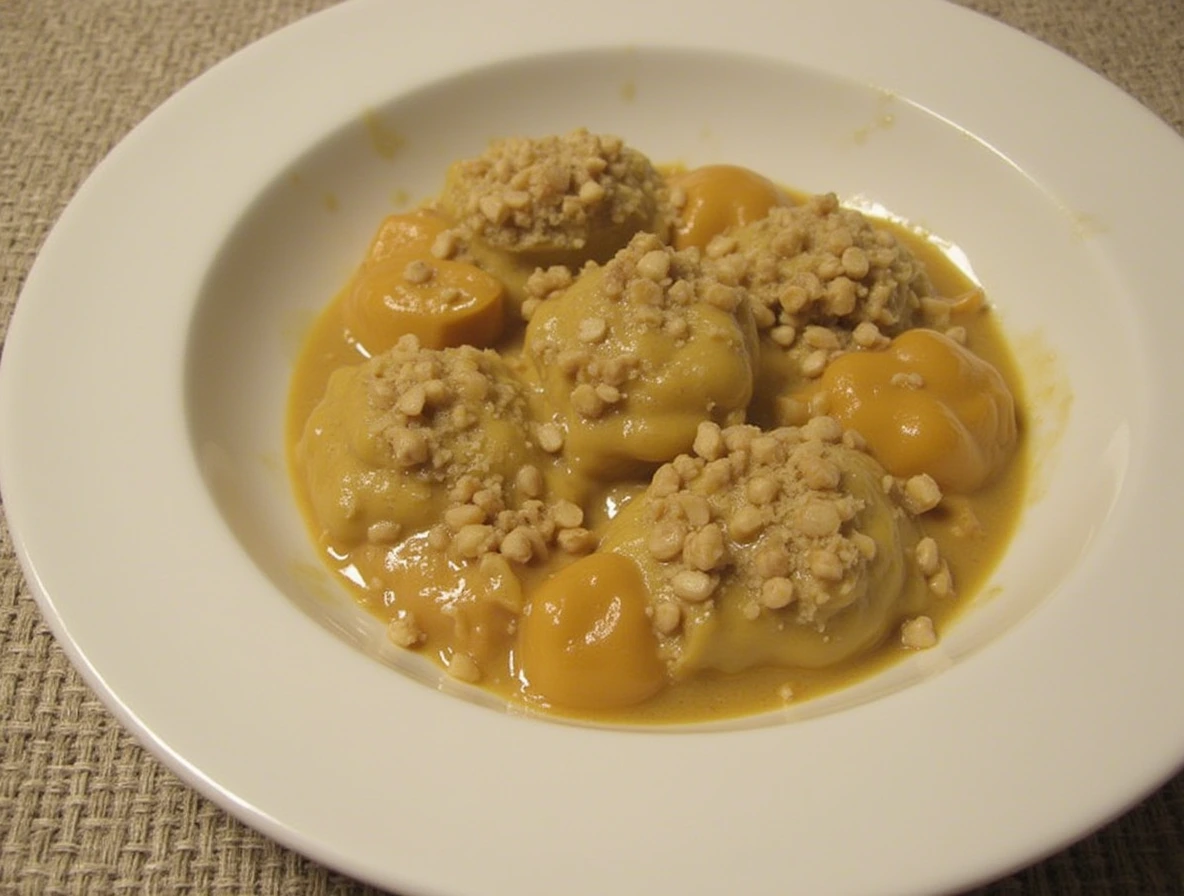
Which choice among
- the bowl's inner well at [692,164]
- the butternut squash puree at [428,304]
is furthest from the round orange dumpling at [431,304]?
the bowl's inner well at [692,164]

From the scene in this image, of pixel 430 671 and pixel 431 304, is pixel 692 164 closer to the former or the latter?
pixel 431 304

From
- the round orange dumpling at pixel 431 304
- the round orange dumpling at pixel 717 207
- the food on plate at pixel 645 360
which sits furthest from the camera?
the round orange dumpling at pixel 717 207

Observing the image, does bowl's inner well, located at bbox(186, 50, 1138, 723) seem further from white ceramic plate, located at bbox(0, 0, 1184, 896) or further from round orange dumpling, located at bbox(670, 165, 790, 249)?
round orange dumpling, located at bbox(670, 165, 790, 249)

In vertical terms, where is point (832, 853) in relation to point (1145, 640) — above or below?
below

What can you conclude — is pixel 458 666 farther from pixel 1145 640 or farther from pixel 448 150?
pixel 448 150

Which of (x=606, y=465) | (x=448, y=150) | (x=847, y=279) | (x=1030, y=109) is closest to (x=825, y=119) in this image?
(x=1030, y=109)

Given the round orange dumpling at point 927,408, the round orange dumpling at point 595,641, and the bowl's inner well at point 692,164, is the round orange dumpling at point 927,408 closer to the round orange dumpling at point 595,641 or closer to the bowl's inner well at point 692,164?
the bowl's inner well at point 692,164
